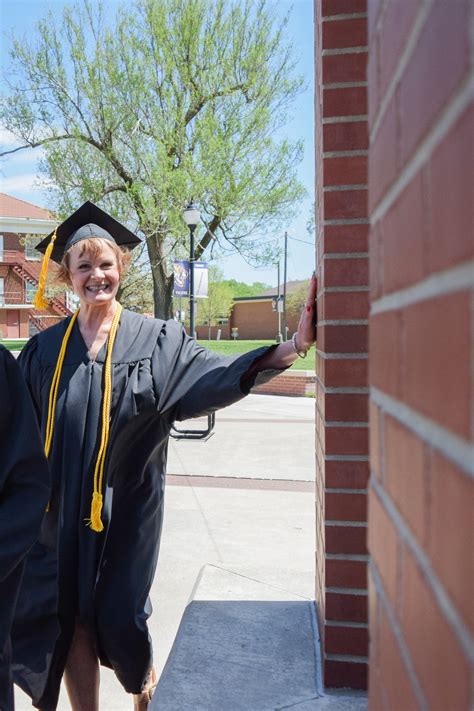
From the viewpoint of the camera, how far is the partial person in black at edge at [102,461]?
9.37 feet

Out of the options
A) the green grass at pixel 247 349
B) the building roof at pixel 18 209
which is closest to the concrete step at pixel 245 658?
the green grass at pixel 247 349

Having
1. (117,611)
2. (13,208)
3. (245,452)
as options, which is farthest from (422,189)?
(13,208)

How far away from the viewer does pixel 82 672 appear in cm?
290

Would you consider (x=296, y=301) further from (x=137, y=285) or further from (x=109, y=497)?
(x=109, y=497)

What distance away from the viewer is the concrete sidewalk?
140 inches

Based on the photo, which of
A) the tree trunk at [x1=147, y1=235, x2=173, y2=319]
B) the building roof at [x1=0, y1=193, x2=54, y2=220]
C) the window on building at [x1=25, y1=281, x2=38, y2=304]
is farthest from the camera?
the building roof at [x1=0, y1=193, x2=54, y2=220]

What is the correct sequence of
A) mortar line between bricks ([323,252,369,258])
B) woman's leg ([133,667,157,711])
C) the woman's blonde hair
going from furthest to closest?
the woman's blonde hair
woman's leg ([133,667,157,711])
mortar line between bricks ([323,252,369,258])

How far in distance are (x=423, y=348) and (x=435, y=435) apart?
0.08 m

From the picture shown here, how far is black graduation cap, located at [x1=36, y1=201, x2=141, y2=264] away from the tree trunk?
1678cm

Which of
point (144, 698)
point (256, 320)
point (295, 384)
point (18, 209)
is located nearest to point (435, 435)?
point (144, 698)

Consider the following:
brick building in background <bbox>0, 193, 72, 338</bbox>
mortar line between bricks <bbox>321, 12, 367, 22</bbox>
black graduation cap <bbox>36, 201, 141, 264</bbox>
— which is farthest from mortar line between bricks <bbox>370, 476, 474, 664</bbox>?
brick building in background <bbox>0, 193, 72, 338</bbox>

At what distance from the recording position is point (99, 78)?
1908 centimetres

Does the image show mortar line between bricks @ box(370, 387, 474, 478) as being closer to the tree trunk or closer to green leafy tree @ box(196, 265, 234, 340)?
the tree trunk

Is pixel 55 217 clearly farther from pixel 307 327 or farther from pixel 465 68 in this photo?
pixel 465 68
